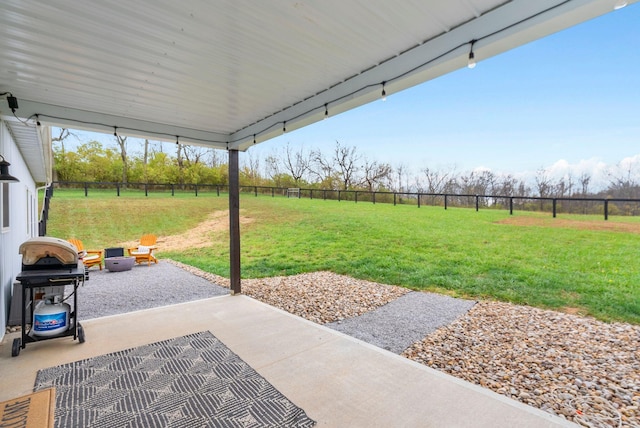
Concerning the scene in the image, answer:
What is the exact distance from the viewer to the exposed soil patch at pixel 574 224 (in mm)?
5434

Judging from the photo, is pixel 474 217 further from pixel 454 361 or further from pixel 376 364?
pixel 376 364

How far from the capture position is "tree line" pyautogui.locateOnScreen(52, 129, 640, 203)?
245 inches

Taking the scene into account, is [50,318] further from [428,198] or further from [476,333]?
[428,198]

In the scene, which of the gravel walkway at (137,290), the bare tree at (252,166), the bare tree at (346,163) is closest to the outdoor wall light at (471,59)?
the gravel walkway at (137,290)

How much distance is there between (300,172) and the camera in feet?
51.4

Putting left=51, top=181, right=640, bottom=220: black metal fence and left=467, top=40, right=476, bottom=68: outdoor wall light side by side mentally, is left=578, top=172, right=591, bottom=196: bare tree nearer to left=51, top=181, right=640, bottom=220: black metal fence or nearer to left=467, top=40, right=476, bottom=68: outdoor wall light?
left=51, top=181, right=640, bottom=220: black metal fence

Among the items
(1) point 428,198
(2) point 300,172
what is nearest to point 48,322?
(1) point 428,198

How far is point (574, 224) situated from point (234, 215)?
21.1 feet

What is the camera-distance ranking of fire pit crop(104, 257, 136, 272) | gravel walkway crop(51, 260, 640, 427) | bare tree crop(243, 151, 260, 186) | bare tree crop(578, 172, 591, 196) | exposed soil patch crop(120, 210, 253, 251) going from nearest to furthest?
1. gravel walkway crop(51, 260, 640, 427)
2. bare tree crop(578, 172, 591, 196)
3. fire pit crop(104, 257, 136, 272)
4. exposed soil patch crop(120, 210, 253, 251)
5. bare tree crop(243, 151, 260, 186)

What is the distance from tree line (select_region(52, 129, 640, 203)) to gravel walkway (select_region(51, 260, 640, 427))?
2961 millimetres

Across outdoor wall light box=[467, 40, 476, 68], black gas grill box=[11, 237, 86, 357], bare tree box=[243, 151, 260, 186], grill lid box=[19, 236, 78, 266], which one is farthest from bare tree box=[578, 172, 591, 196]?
bare tree box=[243, 151, 260, 186]

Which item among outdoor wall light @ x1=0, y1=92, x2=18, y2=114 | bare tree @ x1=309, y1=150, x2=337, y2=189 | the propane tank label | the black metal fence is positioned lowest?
the propane tank label

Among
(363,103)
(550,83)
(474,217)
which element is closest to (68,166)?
(363,103)

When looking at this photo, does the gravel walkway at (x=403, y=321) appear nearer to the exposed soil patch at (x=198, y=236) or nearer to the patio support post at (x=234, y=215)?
the patio support post at (x=234, y=215)
